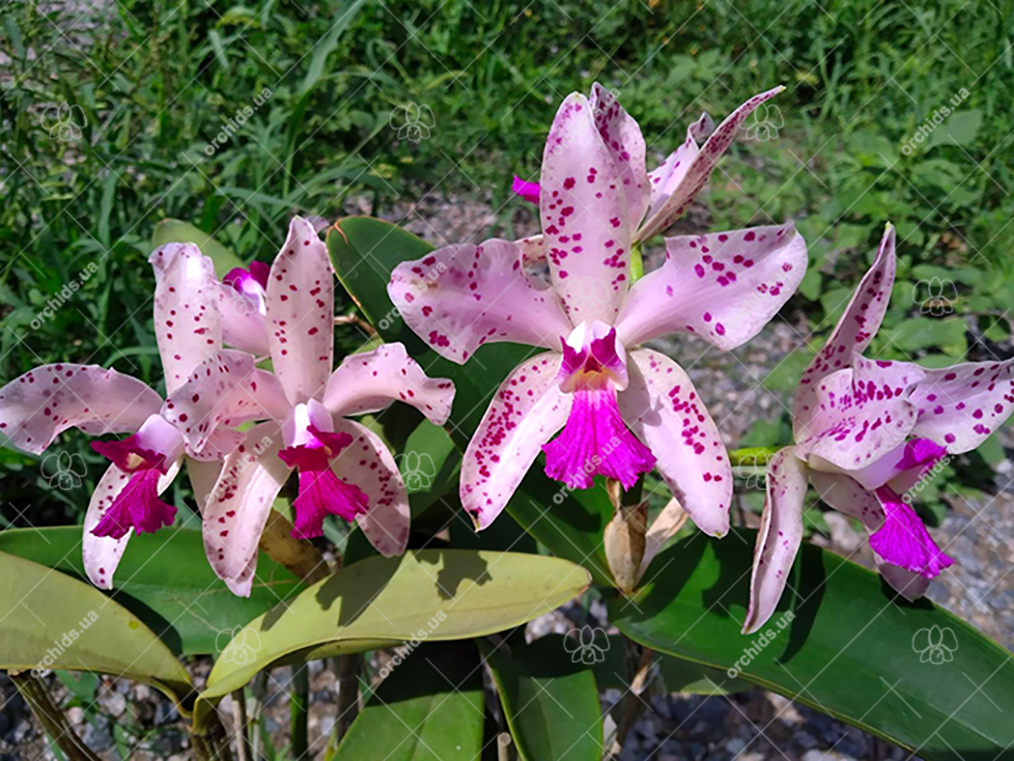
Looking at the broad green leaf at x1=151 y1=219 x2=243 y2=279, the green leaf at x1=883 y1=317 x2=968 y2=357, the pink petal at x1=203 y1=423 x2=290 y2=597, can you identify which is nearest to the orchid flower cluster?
the pink petal at x1=203 y1=423 x2=290 y2=597

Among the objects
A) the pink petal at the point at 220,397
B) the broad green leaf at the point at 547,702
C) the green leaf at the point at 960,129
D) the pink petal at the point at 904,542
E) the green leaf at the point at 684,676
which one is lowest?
the green leaf at the point at 684,676

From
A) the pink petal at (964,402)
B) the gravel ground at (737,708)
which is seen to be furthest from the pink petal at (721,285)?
the gravel ground at (737,708)

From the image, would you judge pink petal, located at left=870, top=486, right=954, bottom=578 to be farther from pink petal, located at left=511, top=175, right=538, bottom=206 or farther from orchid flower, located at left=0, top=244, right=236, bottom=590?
orchid flower, located at left=0, top=244, right=236, bottom=590

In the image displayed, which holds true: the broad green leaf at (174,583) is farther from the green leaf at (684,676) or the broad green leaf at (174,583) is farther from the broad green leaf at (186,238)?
the green leaf at (684,676)

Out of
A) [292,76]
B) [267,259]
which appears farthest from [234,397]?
[292,76]

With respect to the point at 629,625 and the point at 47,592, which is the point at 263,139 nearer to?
the point at 47,592

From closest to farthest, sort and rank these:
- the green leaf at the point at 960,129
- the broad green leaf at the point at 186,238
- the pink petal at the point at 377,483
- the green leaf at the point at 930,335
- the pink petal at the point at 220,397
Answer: the pink petal at the point at 220,397 → the pink petal at the point at 377,483 → the broad green leaf at the point at 186,238 → the green leaf at the point at 930,335 → the green leaf at the point at 960,129
